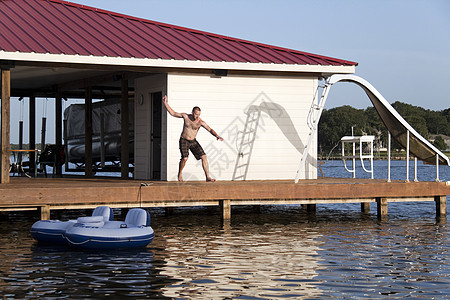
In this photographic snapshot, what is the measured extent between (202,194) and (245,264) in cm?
464

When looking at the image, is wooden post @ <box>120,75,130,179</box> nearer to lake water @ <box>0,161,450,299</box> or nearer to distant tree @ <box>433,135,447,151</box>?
lake water @ <box>0,161,450,299</box>

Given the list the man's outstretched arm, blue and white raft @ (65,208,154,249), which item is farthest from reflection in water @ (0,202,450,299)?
the man's outstretched arm

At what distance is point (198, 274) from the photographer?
10836 millimetres

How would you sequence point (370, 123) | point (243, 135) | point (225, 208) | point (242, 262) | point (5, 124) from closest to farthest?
point (242, 262), point (5, 124), point (225, 208), point (243, 135), point (370, 123)

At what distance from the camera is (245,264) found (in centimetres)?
1170

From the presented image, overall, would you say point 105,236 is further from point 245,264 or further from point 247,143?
point 247,143

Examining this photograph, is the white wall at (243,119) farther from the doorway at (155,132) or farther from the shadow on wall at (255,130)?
the doorway at (155,132)

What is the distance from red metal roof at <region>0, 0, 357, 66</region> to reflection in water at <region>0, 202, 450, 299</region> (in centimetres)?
445

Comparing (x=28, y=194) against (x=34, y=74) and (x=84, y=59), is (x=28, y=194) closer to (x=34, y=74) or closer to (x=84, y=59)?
(x=84, y=59)

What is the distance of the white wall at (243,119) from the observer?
18.7 meters

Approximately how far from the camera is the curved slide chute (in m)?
18.4

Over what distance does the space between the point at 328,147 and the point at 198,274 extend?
123412mm

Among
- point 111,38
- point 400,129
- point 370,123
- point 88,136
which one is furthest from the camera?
point 370,123

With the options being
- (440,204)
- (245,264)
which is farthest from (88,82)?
(245,264)
